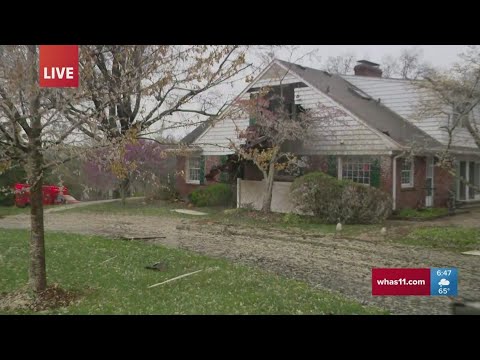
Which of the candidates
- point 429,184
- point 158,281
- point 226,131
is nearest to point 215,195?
point 226,131

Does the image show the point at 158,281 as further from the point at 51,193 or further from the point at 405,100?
the point at 405,100

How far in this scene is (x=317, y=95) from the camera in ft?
47.3

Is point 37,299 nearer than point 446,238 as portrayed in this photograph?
Yes

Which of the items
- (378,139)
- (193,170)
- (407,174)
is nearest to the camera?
(378,139)

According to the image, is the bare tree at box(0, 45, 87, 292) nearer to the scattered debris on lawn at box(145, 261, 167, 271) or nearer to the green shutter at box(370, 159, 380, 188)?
the scattered debris on lawn at box(145, 261, 167, 271)

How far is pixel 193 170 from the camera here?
18.3 m

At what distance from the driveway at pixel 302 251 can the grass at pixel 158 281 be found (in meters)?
0.45

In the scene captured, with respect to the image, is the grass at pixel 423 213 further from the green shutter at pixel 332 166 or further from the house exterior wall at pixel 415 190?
the green shutter at pixel 332 166

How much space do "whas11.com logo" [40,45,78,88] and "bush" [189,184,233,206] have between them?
10852 millimetres

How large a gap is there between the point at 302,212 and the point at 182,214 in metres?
3.45

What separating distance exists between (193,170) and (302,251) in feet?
34.0

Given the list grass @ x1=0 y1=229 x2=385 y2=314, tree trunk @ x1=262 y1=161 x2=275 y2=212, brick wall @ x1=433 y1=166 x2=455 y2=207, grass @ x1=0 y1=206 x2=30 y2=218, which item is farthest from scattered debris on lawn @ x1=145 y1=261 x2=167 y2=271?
brick wall @ x1=433 y1=166 x2=455 y2=207

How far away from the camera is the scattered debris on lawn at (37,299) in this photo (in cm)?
515

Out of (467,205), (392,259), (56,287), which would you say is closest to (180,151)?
(56,287)
